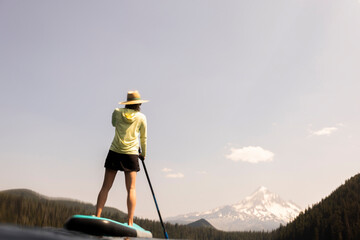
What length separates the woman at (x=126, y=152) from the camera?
6.68 m

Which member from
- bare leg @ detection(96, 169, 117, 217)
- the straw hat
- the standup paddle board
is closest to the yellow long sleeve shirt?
the straw hat

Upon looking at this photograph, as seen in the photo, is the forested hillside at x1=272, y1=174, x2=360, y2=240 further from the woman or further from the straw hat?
the straw hat

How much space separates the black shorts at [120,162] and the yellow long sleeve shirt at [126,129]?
10cm

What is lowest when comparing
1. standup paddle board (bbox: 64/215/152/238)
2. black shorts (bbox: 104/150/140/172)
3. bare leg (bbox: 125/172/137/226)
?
standup paddle board (bbox: 64/215/152/238)

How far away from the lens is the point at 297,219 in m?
32.4

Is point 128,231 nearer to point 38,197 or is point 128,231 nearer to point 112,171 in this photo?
point 112,171

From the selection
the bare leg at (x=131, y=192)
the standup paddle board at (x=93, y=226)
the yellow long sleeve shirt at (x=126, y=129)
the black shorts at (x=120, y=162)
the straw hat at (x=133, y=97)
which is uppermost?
the straw hat at (x=133, y=97)

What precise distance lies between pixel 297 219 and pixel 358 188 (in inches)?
287

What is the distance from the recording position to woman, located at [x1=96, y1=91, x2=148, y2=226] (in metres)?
6.68

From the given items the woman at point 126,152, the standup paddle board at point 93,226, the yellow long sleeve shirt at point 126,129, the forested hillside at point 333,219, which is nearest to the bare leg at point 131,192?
the woman at point 126,152

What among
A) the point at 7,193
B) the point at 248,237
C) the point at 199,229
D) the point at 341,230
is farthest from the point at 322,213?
the point at 199,229

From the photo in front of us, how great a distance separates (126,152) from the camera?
6727 millimetres

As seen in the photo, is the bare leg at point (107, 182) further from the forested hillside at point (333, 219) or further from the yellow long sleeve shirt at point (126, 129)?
the forested hillside at point (333, 219)

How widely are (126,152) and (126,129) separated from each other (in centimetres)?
55
